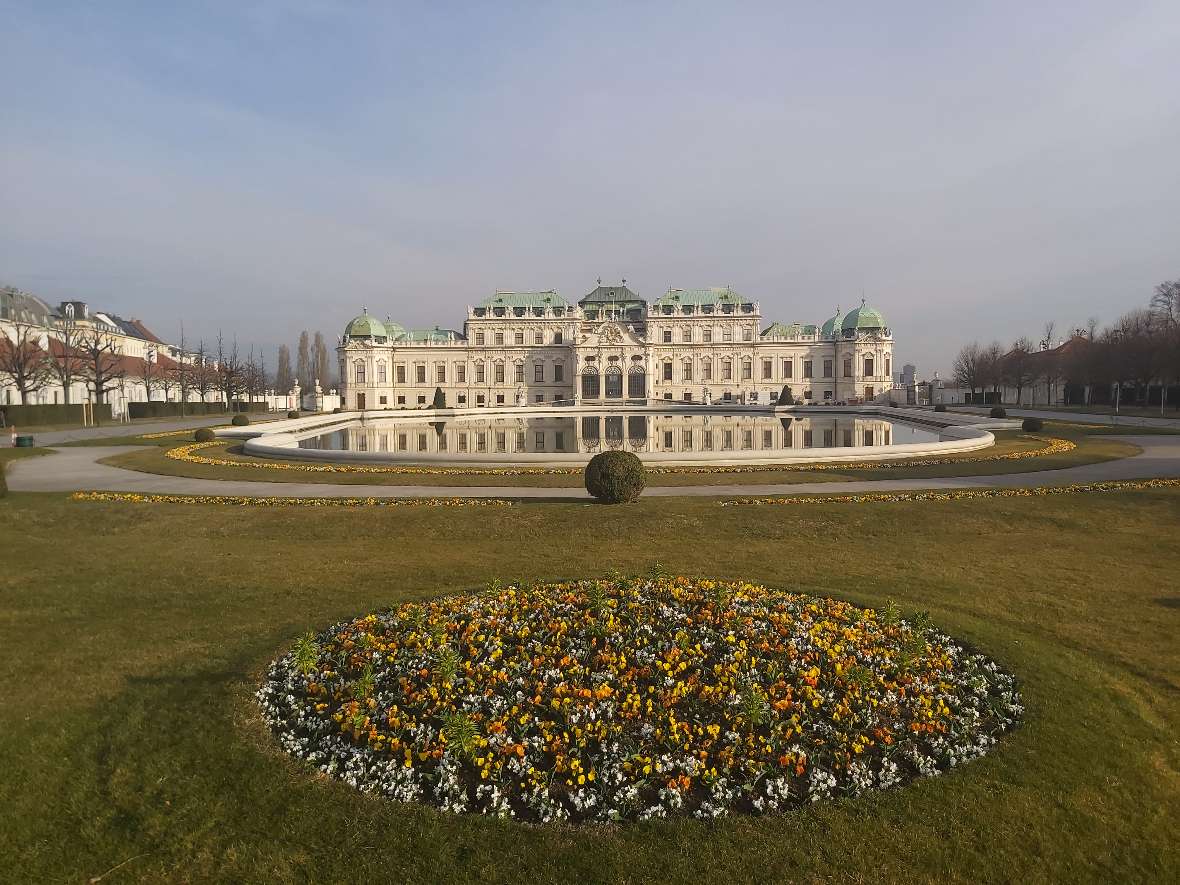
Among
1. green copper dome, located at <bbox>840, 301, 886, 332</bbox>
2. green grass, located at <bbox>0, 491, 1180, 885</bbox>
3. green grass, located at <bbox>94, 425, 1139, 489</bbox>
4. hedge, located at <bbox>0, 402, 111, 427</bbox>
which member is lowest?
green grass, located at <bbox>0, 491, 1180, 885</bbox>

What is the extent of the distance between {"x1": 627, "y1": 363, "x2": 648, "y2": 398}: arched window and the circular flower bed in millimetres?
82589

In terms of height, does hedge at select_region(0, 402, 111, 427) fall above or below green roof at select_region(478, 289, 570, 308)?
below

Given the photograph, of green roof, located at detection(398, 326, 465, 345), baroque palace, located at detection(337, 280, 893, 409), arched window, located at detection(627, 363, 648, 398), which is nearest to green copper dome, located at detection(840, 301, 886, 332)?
baroque palace, located at detection(337, 280, 893, 409)

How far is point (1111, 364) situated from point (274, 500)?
79.1m

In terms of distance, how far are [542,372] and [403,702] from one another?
90514mm

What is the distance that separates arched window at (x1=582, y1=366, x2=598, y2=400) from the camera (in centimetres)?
9052

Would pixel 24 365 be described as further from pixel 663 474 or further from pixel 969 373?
pixel 969 373

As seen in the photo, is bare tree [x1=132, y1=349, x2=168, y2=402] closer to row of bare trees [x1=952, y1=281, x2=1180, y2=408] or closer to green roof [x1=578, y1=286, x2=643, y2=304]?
green roof [x1=578, y1=286, x2=643, y2=304]

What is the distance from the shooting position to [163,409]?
67562 mm

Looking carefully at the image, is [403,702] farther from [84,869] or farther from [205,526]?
[205,526]

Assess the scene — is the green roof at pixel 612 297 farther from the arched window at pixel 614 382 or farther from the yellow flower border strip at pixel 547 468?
the yellow flower border strip at pixel 547 468

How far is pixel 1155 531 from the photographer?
1421cm

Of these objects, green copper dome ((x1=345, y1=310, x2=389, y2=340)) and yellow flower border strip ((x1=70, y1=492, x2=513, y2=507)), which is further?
green copper dome ((x1=345, y1=310, x2=389, y2=340))

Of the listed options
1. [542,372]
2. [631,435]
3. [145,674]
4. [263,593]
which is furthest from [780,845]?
[542,372]
